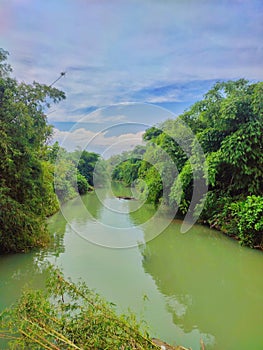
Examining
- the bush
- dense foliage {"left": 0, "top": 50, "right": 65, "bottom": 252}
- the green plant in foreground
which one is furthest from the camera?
the bush

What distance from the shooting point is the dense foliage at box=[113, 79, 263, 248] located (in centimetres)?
581

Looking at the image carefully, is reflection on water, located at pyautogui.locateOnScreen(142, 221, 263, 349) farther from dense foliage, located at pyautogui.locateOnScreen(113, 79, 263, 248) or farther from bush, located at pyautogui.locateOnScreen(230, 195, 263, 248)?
dense foliage, located at pyautogui.locateOnScreen(113, 79, 263, 248)

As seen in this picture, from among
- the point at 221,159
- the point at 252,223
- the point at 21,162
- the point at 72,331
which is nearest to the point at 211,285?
the point at 252,223

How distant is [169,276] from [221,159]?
323 cm

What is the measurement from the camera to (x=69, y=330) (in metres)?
2.05

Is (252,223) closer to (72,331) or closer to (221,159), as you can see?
(221,159)

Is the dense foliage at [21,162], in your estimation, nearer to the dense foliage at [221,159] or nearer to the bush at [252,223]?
the dense foliage at [221,159]

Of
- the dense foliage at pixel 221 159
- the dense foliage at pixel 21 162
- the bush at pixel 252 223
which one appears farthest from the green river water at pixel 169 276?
the dense foliage at pixel 221 159

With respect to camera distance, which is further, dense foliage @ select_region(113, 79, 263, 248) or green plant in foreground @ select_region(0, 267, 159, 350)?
dense foliage @ select_region(113, 79, 263, 248)

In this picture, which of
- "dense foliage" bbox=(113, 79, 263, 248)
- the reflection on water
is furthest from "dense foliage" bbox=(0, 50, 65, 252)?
"dense foliage" bbox=(113, 79, 263, 248)

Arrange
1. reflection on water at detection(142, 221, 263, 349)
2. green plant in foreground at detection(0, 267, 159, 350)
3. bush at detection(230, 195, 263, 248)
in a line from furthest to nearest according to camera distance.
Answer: bush at detection(230, 195, 263, 248) → reflection on water at detection(142, 221, 263, 349) → green plant in foreground at detection(0, 267, 159, 350)

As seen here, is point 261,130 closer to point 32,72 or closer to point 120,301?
point 120,301

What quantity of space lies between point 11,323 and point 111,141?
136 inches

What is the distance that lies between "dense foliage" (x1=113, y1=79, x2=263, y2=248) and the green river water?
0.55 metres
